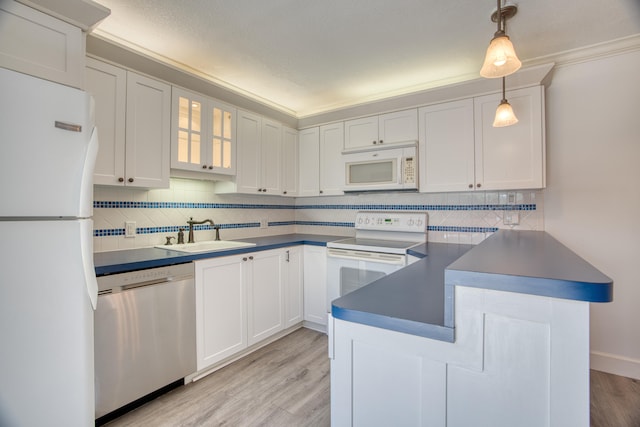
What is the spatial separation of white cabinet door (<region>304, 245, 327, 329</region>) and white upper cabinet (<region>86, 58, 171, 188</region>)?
1515mm

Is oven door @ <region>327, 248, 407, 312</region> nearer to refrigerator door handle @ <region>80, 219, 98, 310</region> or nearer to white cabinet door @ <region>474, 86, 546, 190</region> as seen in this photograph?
white cabinet door @ <region>474, 86, 546, 190</region>

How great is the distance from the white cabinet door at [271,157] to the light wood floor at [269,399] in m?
1.69

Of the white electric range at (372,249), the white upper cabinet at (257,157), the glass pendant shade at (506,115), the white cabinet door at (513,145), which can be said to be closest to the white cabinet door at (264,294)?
the white electric range at (372,249)

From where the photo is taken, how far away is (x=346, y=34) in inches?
81.7

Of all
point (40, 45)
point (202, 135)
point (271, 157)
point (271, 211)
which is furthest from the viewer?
point (271, 211)

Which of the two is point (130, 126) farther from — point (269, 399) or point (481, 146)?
point (481, 146)

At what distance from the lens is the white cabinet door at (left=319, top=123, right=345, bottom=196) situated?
3.27m

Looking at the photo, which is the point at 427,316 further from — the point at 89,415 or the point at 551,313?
the point at 89,415

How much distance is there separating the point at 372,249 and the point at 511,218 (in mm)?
1265

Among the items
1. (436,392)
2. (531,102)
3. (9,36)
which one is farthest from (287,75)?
(436,392)

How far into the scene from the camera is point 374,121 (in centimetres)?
305

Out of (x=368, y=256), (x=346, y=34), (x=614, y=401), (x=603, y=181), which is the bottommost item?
(x=614, y=401)

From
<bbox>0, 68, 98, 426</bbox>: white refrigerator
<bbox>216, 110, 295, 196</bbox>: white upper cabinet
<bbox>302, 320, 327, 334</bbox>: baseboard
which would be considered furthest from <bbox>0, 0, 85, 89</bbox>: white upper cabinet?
<bbox>302, 320, 327, 334</bbox>: baseboard

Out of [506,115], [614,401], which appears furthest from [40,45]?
[614,401]
